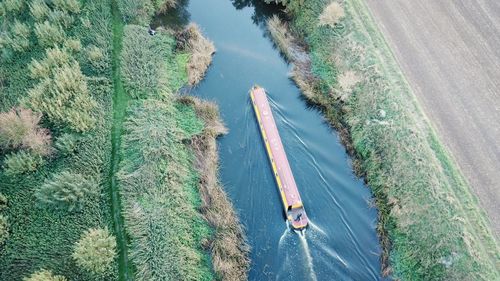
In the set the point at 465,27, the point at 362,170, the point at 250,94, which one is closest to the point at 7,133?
the point at 250,94

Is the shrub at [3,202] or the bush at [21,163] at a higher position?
the bush at [21,163]

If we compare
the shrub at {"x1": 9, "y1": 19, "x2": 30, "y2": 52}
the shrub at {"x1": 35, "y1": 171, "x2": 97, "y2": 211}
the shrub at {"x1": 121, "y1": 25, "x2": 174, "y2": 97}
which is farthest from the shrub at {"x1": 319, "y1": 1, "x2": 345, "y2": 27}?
the shrub at {"x1": 9, "y1": 19, "x2": 30, "y2": 52}

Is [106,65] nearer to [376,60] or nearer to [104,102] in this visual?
[104,102]

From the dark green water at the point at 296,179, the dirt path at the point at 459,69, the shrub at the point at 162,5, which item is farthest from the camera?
the shrub at the point at 162,5

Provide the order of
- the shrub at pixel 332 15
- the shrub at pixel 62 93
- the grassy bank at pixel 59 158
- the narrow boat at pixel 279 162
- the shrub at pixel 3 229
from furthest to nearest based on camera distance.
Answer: the shrub at pixel 332 15
the shrub at pixel 62 93
the narrow boat at pixel 279 162
the shrub at pixel 3 229
the grassy bank at pixel 59 158

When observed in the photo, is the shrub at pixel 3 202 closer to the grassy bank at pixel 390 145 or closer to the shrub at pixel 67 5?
the shrub at pixel 67 5

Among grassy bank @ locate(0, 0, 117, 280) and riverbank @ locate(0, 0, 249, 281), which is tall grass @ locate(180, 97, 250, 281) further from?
grassy bank @ locate(0, 0, 117, 280)

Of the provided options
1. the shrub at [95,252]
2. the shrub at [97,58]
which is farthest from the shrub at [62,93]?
the shrub at [95,252]
